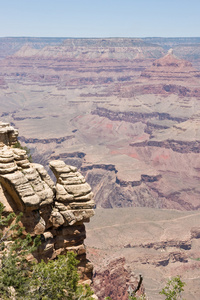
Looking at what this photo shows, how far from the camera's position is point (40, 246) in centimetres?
2534

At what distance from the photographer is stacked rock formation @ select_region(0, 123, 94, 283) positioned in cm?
2380

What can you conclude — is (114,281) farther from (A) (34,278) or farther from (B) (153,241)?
(B) (153,241)

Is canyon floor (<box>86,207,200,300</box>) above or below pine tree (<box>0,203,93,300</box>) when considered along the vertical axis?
below

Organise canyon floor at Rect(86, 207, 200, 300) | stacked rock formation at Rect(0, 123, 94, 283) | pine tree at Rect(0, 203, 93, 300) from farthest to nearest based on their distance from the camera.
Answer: canyon floor at Rect(86, 207, 200, 300) < stacked rock formation at Rect(0, 123, 94, 283) < pine tree at Rect(0, 203, 93, 300)

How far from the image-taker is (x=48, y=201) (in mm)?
25188

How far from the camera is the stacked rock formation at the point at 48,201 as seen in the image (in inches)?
937

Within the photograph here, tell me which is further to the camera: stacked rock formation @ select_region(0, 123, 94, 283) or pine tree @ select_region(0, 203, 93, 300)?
stacked rock formation @ select_region(0, 123, 94, 283)

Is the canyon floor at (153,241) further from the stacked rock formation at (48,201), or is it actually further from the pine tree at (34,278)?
the pine tree at (34,278)

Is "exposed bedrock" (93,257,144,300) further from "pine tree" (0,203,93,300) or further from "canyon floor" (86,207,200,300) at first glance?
"pine tree" (0,203,93,300)

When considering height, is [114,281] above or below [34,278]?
below

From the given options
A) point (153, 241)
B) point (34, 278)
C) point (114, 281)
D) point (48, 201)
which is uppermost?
point (48, 201)

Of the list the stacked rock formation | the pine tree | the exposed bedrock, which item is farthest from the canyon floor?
the pine tree

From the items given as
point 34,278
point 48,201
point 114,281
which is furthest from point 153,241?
point 34,278

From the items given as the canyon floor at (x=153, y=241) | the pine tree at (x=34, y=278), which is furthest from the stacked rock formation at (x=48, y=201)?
the canyon floor at (x=153, y=241)
